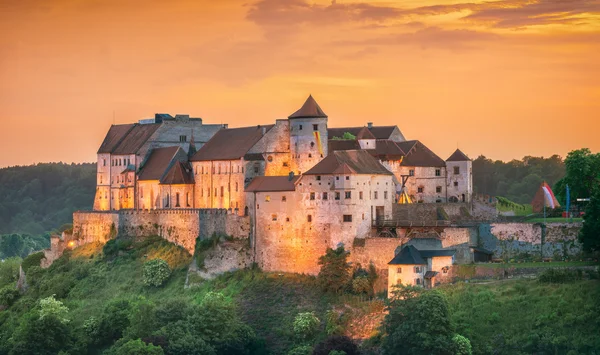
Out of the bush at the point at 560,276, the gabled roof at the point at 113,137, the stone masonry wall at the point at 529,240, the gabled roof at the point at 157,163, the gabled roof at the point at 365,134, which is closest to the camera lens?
the bush at the point at 560,276

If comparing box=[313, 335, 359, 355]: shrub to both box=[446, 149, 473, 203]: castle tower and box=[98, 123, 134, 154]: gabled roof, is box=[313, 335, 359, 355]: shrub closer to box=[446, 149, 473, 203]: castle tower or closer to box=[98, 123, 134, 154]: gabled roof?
box=[446, 149, 473, 203]: castle tower

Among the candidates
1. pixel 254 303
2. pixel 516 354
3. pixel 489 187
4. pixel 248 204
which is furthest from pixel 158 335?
pixel 489 187

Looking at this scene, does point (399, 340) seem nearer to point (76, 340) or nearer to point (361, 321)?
point (361, 321)

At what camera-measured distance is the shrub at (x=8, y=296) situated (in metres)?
122

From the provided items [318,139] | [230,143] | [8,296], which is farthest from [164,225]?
[318,139]

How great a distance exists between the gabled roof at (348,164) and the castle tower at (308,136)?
21.0ft

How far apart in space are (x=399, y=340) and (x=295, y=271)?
17.7 meters

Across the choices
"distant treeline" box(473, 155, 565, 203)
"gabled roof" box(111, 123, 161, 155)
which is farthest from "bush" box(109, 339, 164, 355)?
"distant treeline" box(473, 155, 565, 203)

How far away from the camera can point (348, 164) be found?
98812 mm

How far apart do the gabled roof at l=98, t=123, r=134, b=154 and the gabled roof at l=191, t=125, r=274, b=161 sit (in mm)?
13182

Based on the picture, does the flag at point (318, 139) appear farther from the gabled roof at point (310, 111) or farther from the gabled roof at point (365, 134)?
the gabled roof at point (365, 134)

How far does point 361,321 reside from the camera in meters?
91.9

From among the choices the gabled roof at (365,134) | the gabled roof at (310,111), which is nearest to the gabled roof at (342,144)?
the gabled roof at (365,134)

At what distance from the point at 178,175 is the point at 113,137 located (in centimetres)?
1685
